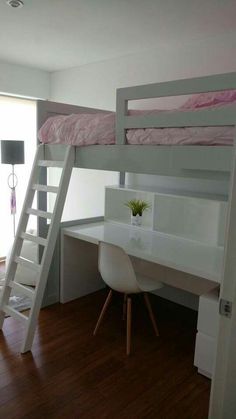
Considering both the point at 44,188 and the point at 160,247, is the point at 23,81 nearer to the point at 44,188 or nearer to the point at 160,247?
the point at 44,188

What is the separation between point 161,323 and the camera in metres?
2.82

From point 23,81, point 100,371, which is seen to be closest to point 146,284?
point 100,371

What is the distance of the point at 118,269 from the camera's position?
7.63 ft

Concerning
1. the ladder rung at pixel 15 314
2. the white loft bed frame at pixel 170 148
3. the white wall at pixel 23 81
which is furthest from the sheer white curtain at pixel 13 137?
the white loft bed frame at pixel 170 148

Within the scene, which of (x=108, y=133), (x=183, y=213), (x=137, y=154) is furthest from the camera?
(x=183, y=213)

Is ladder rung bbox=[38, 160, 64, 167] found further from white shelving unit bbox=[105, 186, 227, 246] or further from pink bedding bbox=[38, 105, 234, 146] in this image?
white shelving unit bbox=[105, 186, 227, 246]

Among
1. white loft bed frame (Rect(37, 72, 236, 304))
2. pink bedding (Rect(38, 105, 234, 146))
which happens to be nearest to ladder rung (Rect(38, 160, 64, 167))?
pink bedding (Rect(38, 105, 234, 146))

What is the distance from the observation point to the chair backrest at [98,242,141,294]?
2285 mm

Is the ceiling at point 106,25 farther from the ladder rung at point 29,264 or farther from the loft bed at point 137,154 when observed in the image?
the ladder rung at point 29,264

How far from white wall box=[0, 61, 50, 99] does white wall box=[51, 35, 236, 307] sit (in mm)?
122

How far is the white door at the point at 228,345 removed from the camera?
1228 millimetres

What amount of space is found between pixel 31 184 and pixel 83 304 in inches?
51.0

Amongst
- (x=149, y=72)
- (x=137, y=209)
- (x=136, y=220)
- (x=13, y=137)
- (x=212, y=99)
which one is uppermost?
(x=149, y=72)

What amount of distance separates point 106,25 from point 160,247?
1.79 metres
